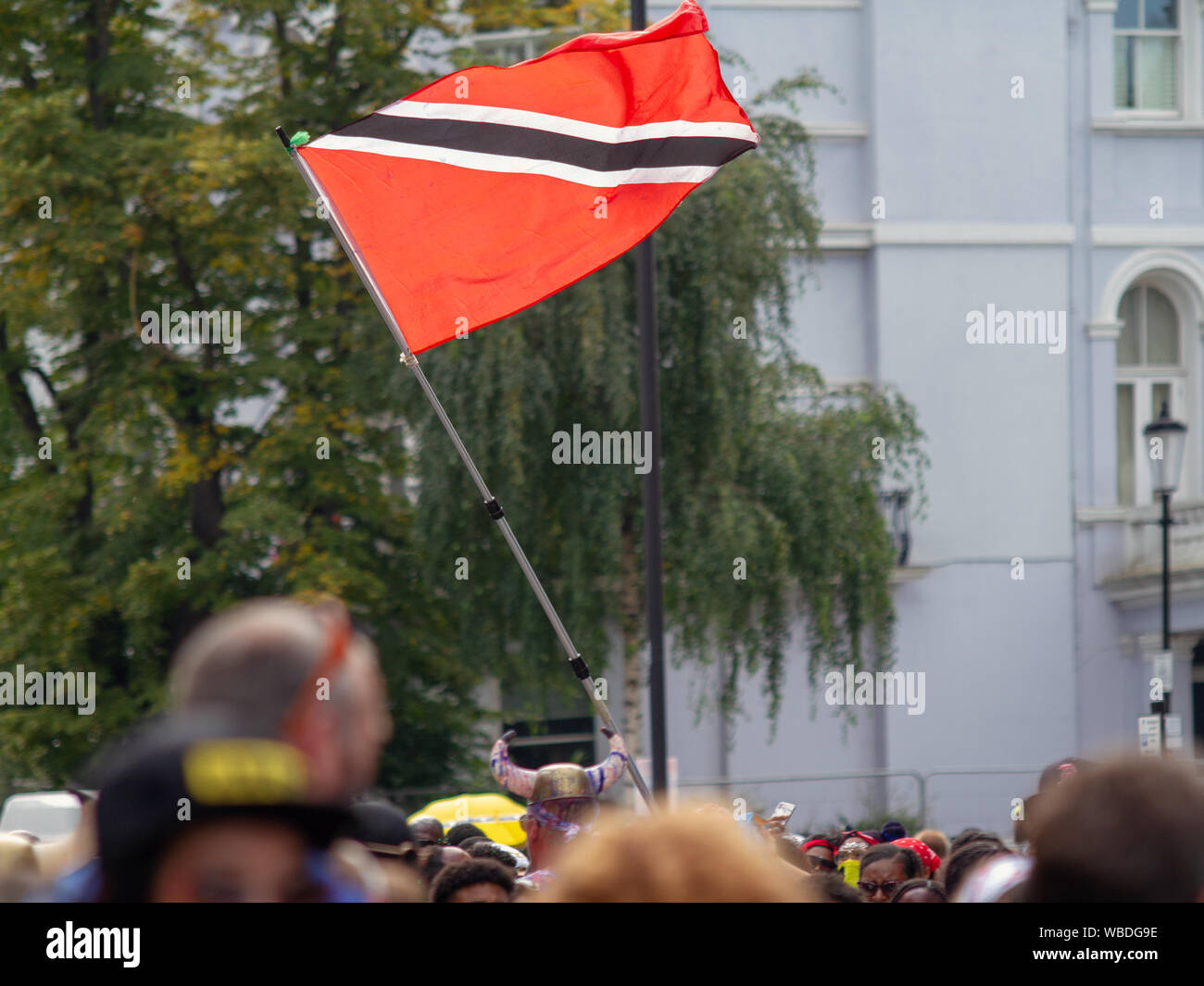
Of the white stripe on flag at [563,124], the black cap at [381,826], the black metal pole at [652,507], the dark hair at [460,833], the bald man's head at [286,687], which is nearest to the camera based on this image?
the bald man's head at [286,687]

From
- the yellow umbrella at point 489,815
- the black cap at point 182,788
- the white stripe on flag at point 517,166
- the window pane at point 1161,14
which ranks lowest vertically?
the yellow umbrella at point 489,815

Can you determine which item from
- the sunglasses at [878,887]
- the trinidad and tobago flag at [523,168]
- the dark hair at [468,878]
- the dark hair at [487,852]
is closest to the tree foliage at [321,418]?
the trinidad and tobago flag at [523,168]

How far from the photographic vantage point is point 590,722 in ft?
68.2

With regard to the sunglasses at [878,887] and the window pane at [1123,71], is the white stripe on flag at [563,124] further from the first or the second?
the window pane at [1123,71]

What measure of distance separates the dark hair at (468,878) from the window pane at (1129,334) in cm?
1919

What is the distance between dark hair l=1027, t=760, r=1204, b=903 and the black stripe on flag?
487cm

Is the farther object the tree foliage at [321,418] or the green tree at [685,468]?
the tree foliage at [321,418]

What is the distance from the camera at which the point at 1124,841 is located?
2322 millimetres

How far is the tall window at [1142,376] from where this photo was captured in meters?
21.5

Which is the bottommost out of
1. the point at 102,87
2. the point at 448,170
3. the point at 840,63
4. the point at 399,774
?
the point at 399,774

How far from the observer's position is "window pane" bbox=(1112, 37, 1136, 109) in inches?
855
